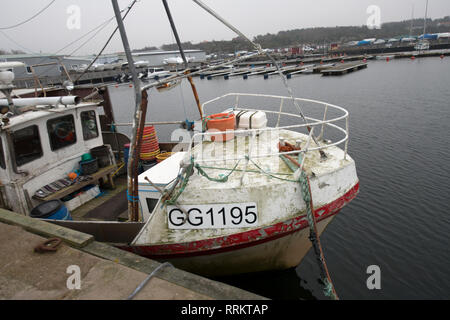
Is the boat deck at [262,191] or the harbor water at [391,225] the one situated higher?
the boat deck at [262,191]

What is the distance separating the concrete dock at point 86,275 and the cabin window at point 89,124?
166 inches

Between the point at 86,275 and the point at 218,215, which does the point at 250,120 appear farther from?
the point at 86,275

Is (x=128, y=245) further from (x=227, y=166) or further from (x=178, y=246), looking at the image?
(x=227, y=166)

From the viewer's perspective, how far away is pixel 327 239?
8773 mm

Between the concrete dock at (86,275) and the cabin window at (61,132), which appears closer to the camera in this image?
the concrete dock at (86,275)

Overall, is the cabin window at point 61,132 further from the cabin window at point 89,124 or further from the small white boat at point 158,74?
the small white boat at point 158,74

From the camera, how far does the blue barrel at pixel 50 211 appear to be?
20.2ft

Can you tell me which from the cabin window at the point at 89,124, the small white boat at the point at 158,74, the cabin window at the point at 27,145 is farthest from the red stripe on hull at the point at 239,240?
the cabin window at the point at 89,124

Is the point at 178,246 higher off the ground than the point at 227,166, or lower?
lower

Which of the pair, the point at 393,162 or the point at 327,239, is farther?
the point at 393,162

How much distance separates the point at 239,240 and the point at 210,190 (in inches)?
41.6

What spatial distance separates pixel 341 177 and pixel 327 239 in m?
3.99
